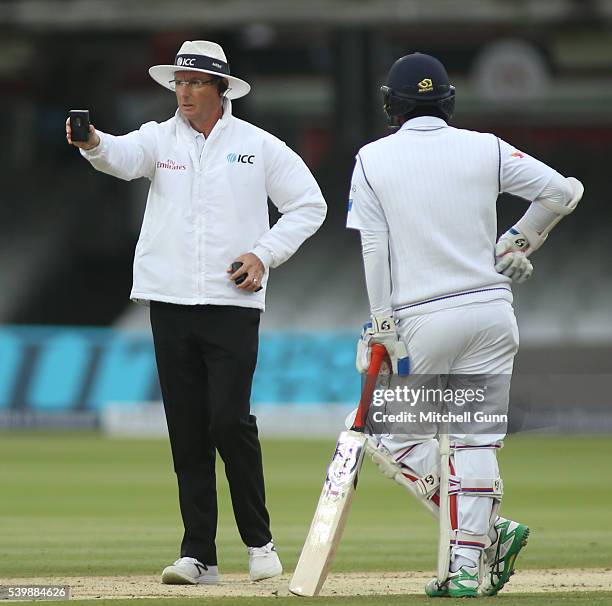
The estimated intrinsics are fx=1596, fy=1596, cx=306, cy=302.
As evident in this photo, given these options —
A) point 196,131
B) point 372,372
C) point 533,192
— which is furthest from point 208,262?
point 533,192

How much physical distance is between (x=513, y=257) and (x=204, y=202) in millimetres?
1251

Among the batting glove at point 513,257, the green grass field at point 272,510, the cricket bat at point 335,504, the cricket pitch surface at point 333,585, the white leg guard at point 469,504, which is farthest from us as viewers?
the green grass field at point 272,510

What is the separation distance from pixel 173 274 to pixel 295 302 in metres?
16.8

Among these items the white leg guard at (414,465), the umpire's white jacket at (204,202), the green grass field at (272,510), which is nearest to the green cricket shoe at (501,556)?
the green grass field at (272,510)

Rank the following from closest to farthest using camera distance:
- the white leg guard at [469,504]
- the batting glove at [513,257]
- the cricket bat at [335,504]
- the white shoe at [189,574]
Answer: the cricket bat at [335,504], the white leg guard at [469,504], the batting glove at [513,257], the white shoe at [189,574]

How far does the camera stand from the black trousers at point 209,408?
6098 mm

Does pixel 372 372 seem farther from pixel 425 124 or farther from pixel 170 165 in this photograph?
pixel 170 165

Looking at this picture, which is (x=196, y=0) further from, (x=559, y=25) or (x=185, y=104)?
(x=185, y=104)

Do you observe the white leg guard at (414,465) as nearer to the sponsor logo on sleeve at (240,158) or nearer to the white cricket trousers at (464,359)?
the white cricket trousers at (464,359)

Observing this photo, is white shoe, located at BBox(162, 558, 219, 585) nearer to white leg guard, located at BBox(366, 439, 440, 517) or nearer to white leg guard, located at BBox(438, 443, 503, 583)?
white leg guard, located at BBox(366, 439, 440, 517)

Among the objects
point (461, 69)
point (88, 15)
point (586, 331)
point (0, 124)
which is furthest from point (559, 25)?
point (0, 124)

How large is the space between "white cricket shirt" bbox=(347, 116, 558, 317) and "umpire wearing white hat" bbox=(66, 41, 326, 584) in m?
0.64

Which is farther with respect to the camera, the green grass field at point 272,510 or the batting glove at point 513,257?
the green grass field at point 272,510

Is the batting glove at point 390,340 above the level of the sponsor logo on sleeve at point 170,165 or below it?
below
